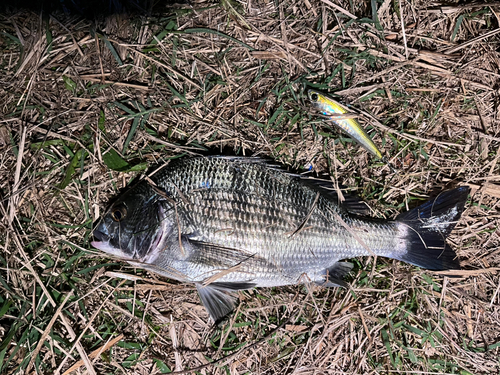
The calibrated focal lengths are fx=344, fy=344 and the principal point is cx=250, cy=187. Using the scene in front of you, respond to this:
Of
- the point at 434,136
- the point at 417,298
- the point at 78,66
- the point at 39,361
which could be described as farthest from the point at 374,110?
the point at 39,361

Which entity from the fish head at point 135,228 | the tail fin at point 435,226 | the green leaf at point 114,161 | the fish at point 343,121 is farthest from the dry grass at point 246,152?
the fish head at point 135,228

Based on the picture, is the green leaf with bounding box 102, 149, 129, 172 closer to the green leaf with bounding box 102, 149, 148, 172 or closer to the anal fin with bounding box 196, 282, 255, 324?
the green leaf with bounding box 102, 149, 148, 172

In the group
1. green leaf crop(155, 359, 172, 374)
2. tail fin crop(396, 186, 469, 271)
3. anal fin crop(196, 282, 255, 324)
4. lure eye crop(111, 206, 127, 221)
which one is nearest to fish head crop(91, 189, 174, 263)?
lure eye crop(111, 206, 127, 221)

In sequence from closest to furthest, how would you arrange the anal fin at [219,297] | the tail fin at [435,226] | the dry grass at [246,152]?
the anal fin at [219,297] → the dry grass at [246,152] → the tail fin at [435,226]

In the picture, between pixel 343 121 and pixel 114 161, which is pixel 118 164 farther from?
pixel 343 121

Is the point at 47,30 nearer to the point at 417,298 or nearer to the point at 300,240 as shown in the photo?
the point at 300,240

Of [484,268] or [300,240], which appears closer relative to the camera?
[300,240]

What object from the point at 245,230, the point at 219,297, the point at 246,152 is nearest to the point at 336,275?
Answer: the point at 245,230

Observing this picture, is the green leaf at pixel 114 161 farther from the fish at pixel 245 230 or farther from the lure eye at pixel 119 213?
the lure eye at pixel 119 213
